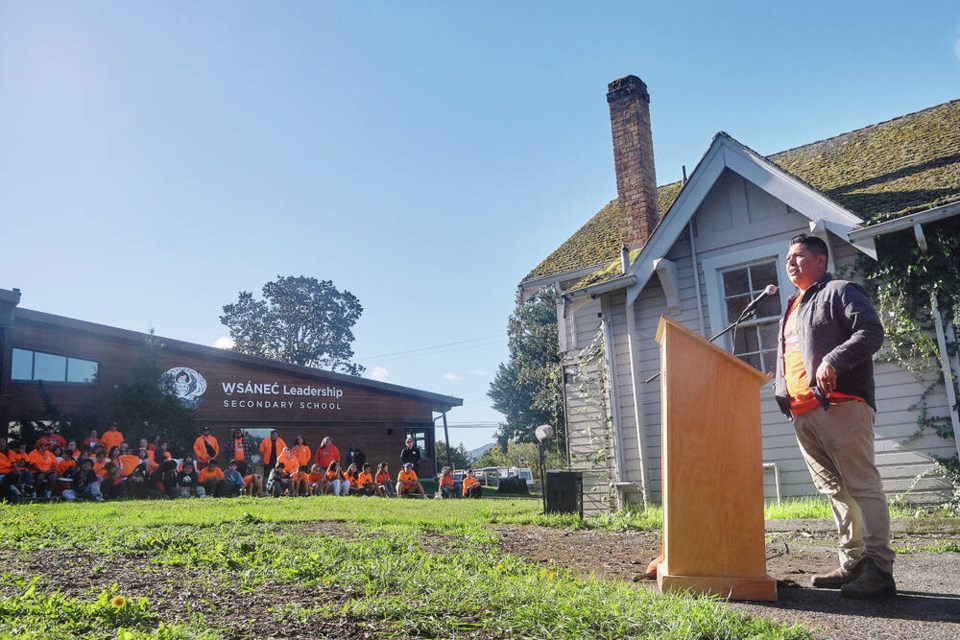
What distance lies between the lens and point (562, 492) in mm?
9828

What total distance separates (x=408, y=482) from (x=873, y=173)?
14.2 metres

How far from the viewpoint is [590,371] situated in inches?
476

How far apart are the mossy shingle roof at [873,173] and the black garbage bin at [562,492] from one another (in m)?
4.54

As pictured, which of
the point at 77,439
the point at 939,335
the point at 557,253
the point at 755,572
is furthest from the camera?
the point at 77,439

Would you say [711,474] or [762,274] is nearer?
[711,474]

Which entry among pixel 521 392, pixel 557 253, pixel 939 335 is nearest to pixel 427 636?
pixel 939 335

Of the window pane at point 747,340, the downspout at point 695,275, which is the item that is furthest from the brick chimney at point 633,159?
the window pane at point 747,340

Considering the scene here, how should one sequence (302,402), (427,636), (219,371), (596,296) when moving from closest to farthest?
(427,636) → (596,296) → (219,371) → (302,402)

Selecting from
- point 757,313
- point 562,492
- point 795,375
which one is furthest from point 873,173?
point 795,375

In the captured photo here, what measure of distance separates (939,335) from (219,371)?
80.4 feet

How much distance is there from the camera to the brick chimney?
39.6 ft

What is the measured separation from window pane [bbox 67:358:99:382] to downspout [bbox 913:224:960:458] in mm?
24770

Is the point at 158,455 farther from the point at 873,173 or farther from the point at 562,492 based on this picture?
the point at 873,173

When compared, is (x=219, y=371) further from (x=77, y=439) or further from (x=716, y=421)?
(x=716, y=421)
